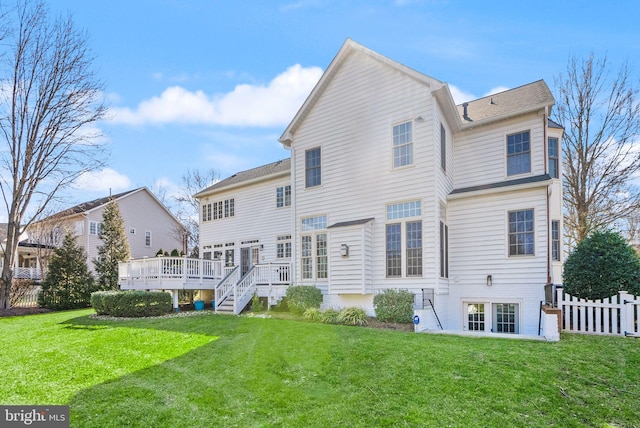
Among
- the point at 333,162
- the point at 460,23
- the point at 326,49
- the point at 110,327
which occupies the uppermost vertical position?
the point at 326,49

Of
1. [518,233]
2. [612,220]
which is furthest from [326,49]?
[612,220]

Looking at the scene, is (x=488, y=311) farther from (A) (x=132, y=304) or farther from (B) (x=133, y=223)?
(B) (x=133, y=223)

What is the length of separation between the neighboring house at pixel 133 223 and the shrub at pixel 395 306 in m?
24.2

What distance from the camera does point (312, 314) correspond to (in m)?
12.4

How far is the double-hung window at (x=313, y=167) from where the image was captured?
1450cm

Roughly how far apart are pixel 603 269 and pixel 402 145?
243 inches

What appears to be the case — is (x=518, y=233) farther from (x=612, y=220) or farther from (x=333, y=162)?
(x=612, y=220)

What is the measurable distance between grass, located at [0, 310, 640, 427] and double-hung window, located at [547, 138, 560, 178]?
682 cm

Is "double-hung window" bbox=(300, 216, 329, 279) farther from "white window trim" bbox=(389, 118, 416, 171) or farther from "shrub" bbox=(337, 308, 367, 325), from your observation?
"white window trim" bbox=(389, 118, 416, 171)

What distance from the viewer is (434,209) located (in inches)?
460

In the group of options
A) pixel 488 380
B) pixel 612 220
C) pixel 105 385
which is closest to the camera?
pixel 488 380

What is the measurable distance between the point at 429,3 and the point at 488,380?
9055 mm

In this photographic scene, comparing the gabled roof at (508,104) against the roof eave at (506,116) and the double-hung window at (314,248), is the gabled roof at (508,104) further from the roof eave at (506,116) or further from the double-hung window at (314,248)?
the double-hung window at (314,248)

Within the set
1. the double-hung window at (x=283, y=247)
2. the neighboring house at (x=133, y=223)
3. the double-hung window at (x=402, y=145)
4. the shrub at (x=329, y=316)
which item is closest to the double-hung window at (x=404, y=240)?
the double-hung window at (x=402, y=145)
